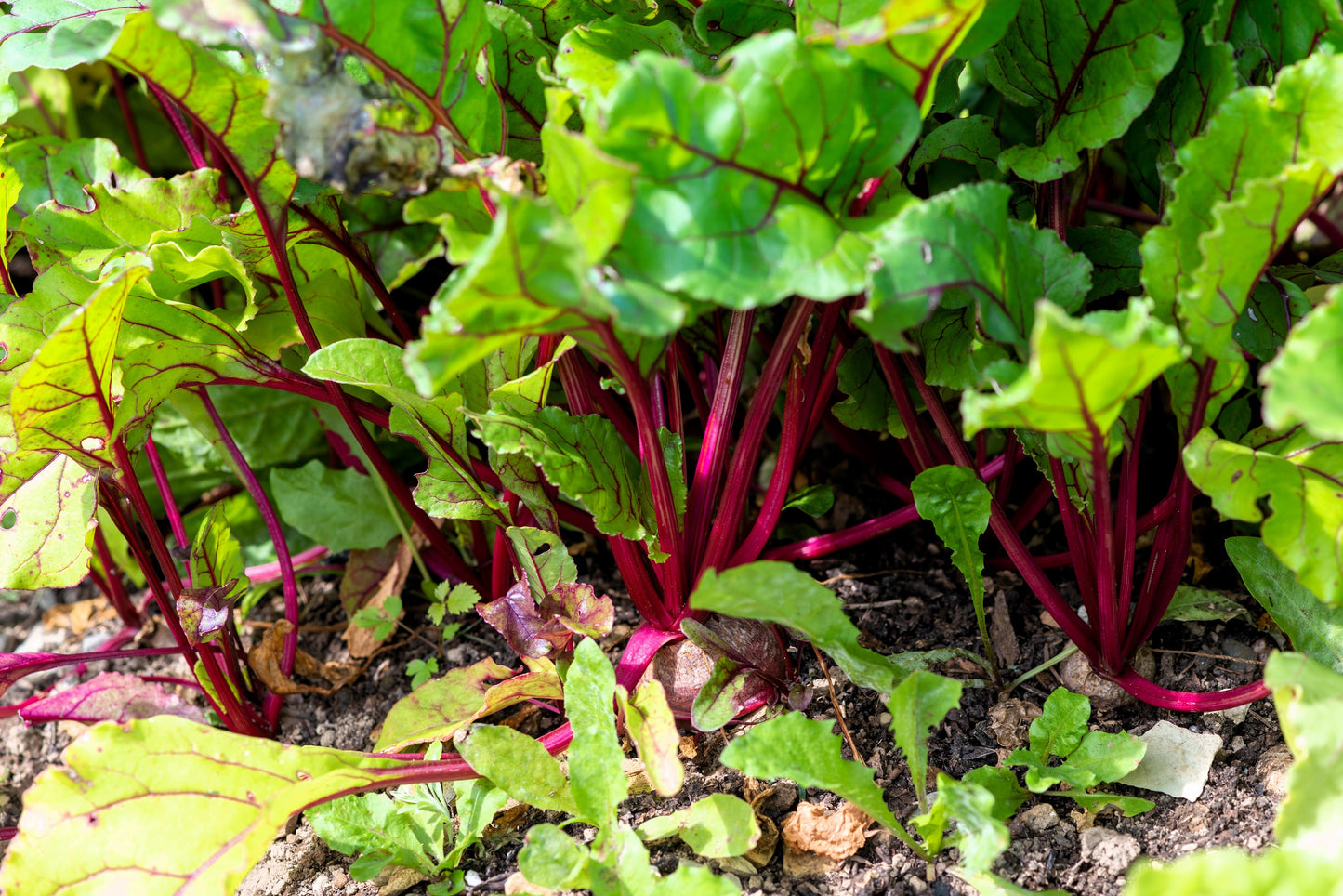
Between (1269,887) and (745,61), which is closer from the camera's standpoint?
(1269,887)

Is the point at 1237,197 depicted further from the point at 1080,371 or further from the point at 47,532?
the point at 47,532

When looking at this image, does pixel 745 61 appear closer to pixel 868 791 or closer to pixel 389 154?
pixel 389 154

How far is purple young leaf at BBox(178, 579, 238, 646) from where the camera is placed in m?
1.19

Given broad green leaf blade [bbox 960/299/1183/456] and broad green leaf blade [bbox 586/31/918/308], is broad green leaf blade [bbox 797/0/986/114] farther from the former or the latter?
broad green leaf blade [bbox 960/299/1183/456]

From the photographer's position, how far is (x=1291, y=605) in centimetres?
113

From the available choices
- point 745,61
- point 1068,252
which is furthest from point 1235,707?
point 745,61

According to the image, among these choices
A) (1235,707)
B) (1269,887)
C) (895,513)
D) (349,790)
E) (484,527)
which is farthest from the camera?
(484,527)

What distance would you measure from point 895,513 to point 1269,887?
0.72 metres

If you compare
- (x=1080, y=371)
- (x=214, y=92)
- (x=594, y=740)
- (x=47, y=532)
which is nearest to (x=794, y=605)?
(x=594, y=740)

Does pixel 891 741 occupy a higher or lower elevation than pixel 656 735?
lower

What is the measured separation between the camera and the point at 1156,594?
1181mm

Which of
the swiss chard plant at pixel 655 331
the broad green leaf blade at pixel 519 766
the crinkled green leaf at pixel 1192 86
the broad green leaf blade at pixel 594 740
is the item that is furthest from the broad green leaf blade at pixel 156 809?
the crinkled green leaf at pixel 1192 86

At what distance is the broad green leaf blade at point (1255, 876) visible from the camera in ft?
2.16

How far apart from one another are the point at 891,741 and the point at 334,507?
→ 0.95 m
